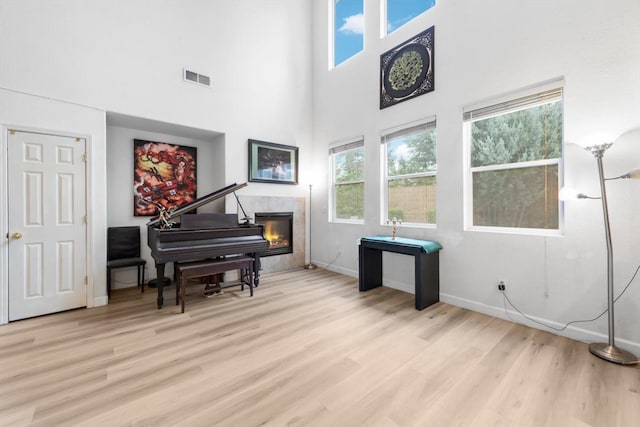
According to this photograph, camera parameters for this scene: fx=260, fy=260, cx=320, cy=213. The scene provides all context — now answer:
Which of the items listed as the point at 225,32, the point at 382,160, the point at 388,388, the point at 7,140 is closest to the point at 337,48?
the point at 225,32

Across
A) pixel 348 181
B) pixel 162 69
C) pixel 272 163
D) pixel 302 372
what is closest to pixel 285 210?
pixel 272 163

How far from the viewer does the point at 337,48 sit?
5.11 metres

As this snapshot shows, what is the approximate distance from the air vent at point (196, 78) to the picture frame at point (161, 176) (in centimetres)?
108

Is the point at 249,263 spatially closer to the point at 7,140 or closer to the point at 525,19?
the point at 7,140

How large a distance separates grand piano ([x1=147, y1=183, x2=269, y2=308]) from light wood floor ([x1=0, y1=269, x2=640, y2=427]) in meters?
0.68

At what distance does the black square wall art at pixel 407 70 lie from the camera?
351 cm

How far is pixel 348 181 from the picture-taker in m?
4.82

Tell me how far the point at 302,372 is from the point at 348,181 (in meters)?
3.43

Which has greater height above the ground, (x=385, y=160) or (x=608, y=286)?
(x=385, y=160)

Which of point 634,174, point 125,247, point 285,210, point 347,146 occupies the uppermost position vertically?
point 347,146

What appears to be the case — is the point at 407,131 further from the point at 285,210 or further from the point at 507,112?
the point at 285,210

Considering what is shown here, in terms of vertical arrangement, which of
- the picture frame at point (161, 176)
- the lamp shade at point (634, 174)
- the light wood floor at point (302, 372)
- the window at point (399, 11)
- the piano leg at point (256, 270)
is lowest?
the light wood floor at point (302, 372)

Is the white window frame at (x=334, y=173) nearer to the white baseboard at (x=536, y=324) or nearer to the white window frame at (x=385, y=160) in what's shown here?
the white window frame at (x=385, y=160)

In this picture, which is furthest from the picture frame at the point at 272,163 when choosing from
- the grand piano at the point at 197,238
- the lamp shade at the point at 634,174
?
the lamp shade at the point at 634,174
